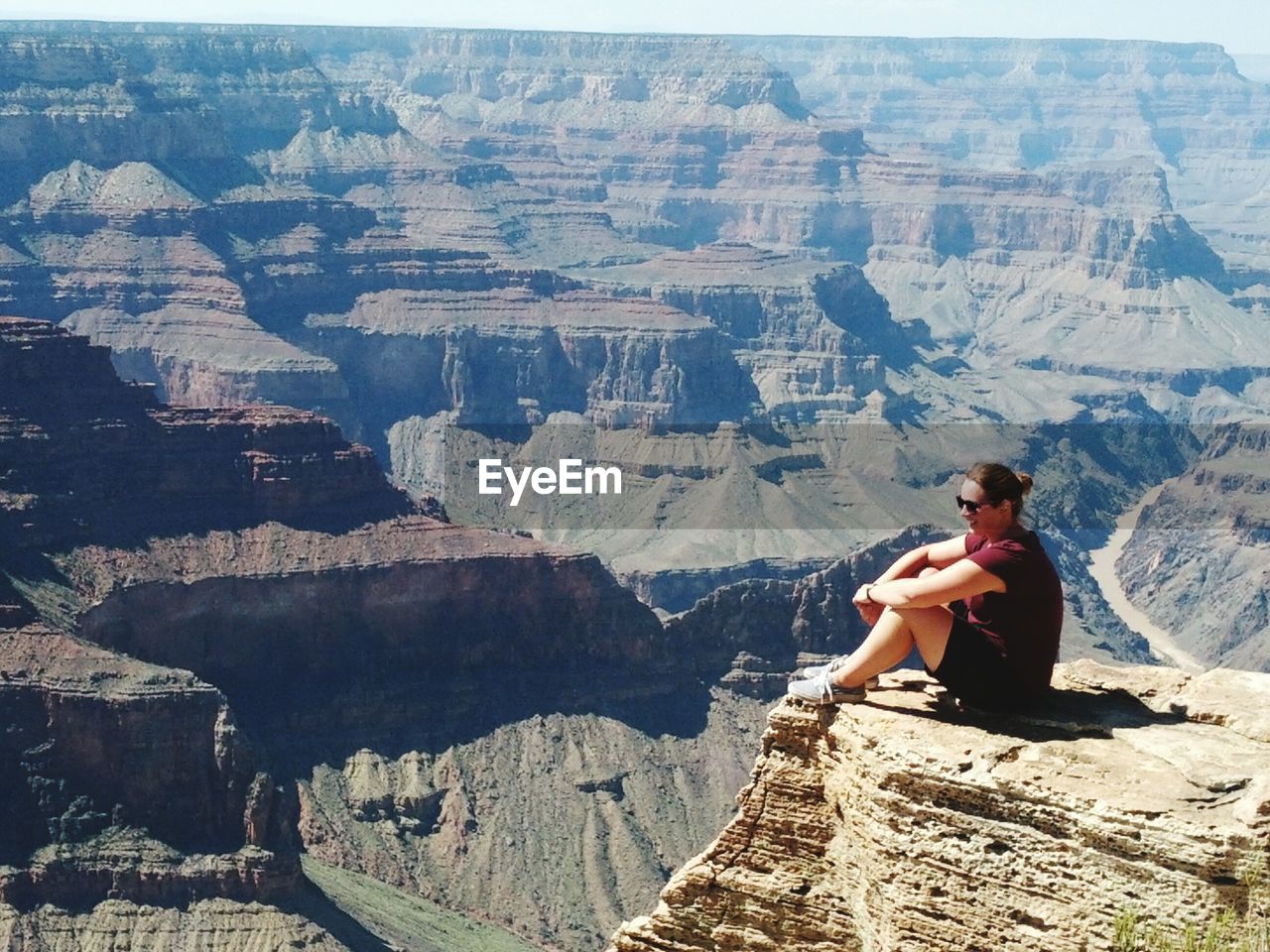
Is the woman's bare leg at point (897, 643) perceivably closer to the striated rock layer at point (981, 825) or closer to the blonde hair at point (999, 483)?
the striated rock layer at point (981, 825)

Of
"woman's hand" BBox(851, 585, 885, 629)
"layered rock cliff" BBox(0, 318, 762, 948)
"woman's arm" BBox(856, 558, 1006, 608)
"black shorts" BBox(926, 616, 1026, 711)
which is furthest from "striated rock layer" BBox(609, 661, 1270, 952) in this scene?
"layered rock cliff" BBox(0, 318, 762, 948)

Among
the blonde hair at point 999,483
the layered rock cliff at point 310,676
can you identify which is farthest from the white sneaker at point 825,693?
the layered rock cliff at point 310,676

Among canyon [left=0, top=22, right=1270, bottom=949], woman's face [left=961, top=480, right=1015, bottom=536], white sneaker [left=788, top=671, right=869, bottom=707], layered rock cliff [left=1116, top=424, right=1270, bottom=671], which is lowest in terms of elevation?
layered rock cliff [left=1116, top=424, right=1270, bottom=671]

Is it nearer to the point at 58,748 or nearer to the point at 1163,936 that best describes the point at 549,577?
the point at 58,748

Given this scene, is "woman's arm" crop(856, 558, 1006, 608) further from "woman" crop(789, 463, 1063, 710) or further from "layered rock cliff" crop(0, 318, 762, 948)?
"layered rock cliff" crop(0, 318, 762, 948)

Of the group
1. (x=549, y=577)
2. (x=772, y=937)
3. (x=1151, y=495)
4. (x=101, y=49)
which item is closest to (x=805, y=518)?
(x=1151, y=495)

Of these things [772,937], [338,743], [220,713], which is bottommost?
[338,743]
